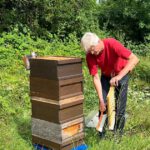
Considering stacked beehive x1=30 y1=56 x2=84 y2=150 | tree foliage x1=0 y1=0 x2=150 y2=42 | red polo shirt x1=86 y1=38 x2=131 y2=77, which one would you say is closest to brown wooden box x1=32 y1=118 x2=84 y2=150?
stacked beehive x1=30 y1=56 x2=84 y2=150

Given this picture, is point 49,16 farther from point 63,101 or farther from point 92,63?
point 63,101

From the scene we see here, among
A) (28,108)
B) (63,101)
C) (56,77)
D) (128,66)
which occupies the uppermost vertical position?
(128,66)

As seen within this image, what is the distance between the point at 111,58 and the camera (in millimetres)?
5172

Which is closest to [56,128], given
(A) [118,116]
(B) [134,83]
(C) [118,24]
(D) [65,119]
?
(D) [65,119]

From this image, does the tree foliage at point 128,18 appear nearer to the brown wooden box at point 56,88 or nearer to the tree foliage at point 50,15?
the tree foliage at point 50,15

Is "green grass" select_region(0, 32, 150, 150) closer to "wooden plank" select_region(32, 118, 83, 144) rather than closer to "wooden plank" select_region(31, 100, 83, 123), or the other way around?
"wooden plank" select_region(32, 118, 83, 144)

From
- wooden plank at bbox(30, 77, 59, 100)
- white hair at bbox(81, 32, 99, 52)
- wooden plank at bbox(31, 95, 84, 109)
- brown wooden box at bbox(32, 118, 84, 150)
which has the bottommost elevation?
brown wooden box at bbox(32, 118, 84, 150)

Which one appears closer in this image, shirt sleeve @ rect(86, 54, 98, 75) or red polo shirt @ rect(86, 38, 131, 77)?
red polo shirt @ rect(86, 38, 131, 77)

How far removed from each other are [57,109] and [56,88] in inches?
11.1

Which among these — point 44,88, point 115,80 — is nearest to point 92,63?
point 115,80

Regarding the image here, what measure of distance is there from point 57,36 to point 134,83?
4.90 meters

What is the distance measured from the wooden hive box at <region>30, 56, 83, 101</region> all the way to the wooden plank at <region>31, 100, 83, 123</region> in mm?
132

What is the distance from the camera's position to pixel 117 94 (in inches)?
211

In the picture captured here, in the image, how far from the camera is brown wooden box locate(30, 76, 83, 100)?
15.9ft
